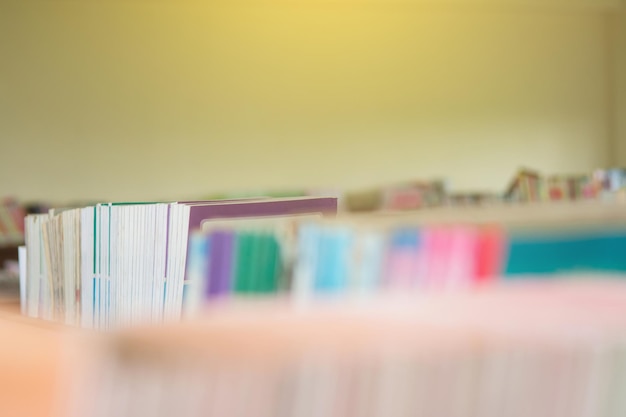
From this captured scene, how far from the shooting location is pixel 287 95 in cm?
422

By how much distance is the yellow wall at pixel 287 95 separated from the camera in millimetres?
3770

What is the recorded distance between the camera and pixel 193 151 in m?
4.03

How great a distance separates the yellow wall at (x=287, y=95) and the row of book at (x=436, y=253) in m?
3.63

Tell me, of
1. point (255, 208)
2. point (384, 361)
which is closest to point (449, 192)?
point (255, 208)

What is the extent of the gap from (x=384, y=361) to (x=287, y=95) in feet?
13.3

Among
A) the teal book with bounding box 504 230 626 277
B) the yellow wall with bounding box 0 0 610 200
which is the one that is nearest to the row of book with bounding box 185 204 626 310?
the teal book with bounding box 504 230 626 277

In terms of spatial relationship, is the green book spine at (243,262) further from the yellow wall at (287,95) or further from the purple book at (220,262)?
the yellow wall at (287,95)

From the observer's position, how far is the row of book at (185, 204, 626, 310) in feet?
0.99

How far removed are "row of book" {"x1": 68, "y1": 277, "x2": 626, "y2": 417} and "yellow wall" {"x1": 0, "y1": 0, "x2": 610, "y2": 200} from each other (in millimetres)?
3750

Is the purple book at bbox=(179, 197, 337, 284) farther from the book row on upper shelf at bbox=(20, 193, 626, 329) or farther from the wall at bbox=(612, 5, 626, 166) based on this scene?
the wall at bbox=(612, 5, 626, 166)

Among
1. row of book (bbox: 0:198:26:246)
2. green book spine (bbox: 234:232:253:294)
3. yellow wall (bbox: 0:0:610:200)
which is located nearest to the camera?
green book spine (bbox: 234:232:253:294)

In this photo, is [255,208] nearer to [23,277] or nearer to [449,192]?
[23,277]

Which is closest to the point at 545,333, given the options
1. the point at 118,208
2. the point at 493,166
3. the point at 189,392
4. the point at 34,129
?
the point at 189,392

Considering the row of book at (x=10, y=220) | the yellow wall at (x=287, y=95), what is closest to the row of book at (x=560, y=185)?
the yellow wall at (x=287, y=95)
